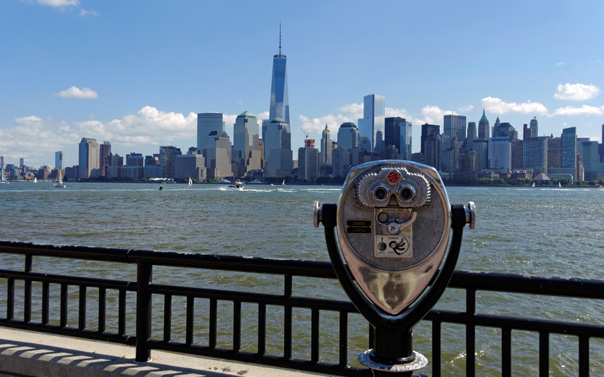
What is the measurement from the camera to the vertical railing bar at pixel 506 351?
8.89 ft

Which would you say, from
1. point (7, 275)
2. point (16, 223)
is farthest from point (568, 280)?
point (16, 223)

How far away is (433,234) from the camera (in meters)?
2.10

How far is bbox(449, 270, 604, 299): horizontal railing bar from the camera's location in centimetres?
246

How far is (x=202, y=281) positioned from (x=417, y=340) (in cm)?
622

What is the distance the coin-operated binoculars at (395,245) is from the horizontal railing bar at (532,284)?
560 millimetres

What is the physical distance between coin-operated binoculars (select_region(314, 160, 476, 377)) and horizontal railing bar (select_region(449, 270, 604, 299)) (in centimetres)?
56

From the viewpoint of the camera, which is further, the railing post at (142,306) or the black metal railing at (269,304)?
the railing post at (142,306)

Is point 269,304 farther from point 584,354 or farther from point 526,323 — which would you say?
point 584,354

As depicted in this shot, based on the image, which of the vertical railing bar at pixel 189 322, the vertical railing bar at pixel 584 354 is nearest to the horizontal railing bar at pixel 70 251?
the vertical railing bar at pixel 189 322

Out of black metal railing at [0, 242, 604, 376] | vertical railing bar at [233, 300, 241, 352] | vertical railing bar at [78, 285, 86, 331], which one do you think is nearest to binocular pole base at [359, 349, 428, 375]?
black metal railing at [0, 242, 604, 376]

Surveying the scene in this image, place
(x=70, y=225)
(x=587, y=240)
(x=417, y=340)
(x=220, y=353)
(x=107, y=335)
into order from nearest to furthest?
(x=220, y=353)
(x=107, y=335)
(x=417, y=340)
(x=587, y=240)
(x=70, y=225)

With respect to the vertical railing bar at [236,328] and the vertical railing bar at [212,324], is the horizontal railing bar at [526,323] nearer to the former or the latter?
the vertical railing bar at [236,328]

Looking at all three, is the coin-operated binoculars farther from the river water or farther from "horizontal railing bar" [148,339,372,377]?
the river water

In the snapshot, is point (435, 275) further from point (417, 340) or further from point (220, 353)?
point (417, 340)
